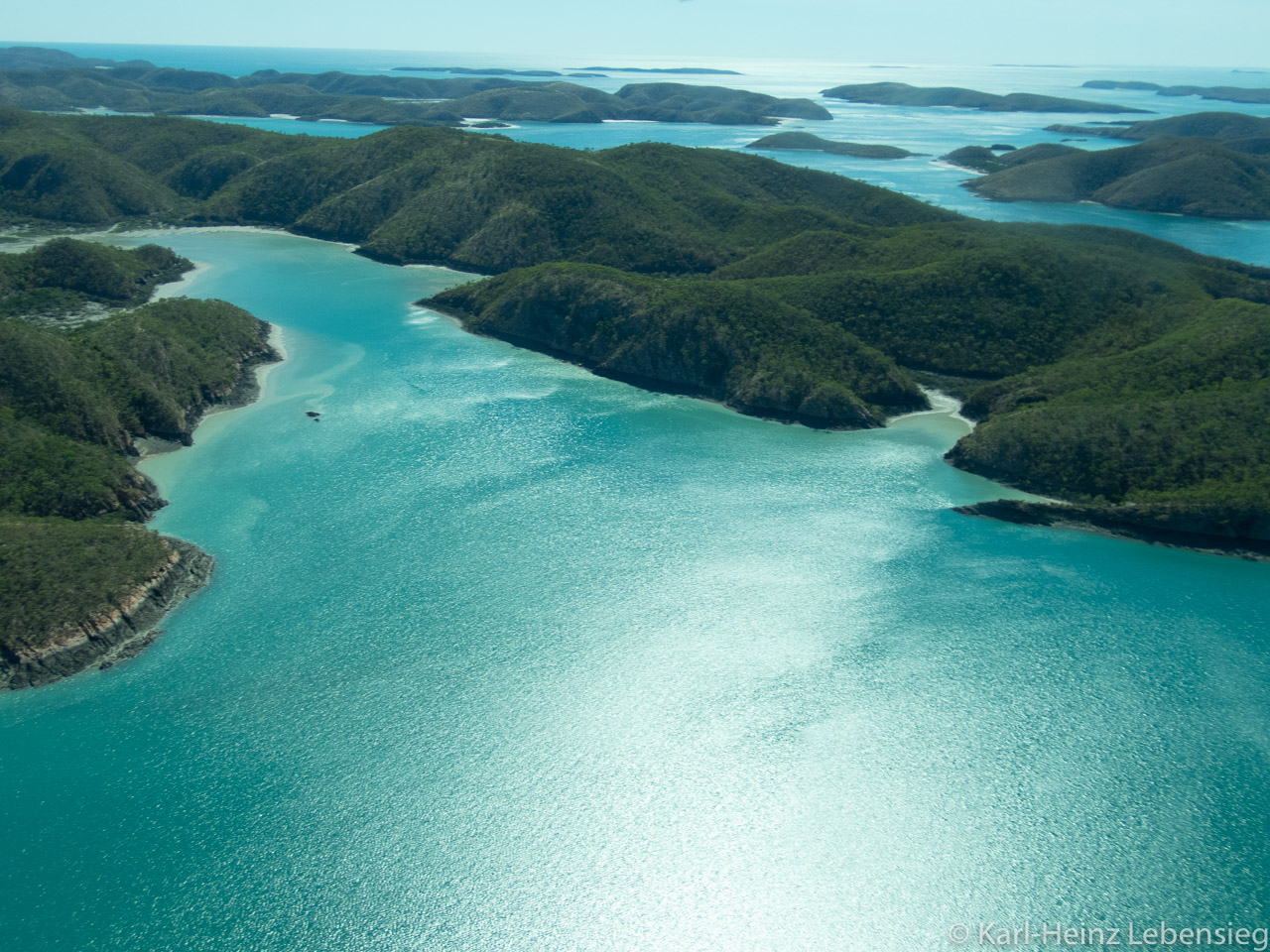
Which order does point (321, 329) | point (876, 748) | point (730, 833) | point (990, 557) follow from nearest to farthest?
point (730, 833) < point (876, 748) < point (990, 557) < point (321, 329)

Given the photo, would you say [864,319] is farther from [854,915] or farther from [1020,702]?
[854,915]

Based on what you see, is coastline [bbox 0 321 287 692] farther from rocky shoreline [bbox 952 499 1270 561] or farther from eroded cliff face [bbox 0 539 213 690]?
rocky shoreline [bbox 952 499 1270 561]

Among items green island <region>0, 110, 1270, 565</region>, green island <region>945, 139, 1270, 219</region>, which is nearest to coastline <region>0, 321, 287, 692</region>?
green island <region>0, 110, 1270, 565</region>

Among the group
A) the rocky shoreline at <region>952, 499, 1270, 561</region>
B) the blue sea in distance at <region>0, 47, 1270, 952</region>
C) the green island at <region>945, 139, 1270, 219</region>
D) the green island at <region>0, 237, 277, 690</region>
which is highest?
the green island at <region>945, 139, 1270, 219</region>

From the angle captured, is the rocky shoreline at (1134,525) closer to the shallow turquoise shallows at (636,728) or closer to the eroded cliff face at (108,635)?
the shallow turquoise shallows at (636,728)

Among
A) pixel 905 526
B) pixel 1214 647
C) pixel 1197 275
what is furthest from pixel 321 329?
pixel 1197 275
